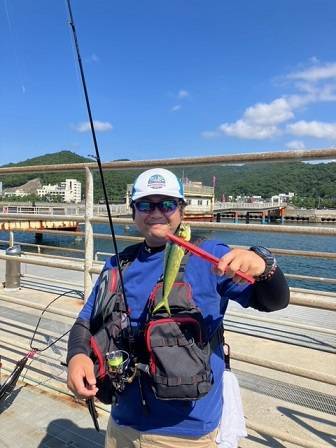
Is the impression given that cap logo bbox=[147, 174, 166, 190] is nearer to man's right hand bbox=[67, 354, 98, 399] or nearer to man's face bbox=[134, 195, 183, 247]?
man's face bbox=[134, 195, 183, 247]

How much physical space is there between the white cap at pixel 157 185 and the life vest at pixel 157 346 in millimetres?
277

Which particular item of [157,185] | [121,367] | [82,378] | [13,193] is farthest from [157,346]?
[13,193]

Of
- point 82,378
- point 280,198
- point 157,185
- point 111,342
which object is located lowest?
point 82,378

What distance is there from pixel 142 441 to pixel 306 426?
1744 mm

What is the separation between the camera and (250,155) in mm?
2162

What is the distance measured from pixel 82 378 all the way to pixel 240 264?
0.79m

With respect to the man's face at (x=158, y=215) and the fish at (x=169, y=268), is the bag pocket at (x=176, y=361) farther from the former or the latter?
the man's face at (x=158, y=215)

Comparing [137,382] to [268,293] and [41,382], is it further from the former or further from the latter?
[41,382]

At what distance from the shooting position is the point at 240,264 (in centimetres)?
129

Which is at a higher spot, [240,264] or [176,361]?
[240,264]

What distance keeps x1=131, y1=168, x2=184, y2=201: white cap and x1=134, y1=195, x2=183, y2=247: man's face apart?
0.03 meters

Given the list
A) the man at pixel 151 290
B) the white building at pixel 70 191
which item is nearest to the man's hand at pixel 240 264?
the man at pixel 151 290

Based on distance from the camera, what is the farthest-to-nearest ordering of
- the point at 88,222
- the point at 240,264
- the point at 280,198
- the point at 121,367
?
1. the point at 280,198
2. the point at 88,222
3. the point at 121,367
4. the point at 240,264

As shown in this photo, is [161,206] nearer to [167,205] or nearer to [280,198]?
[167,205]
